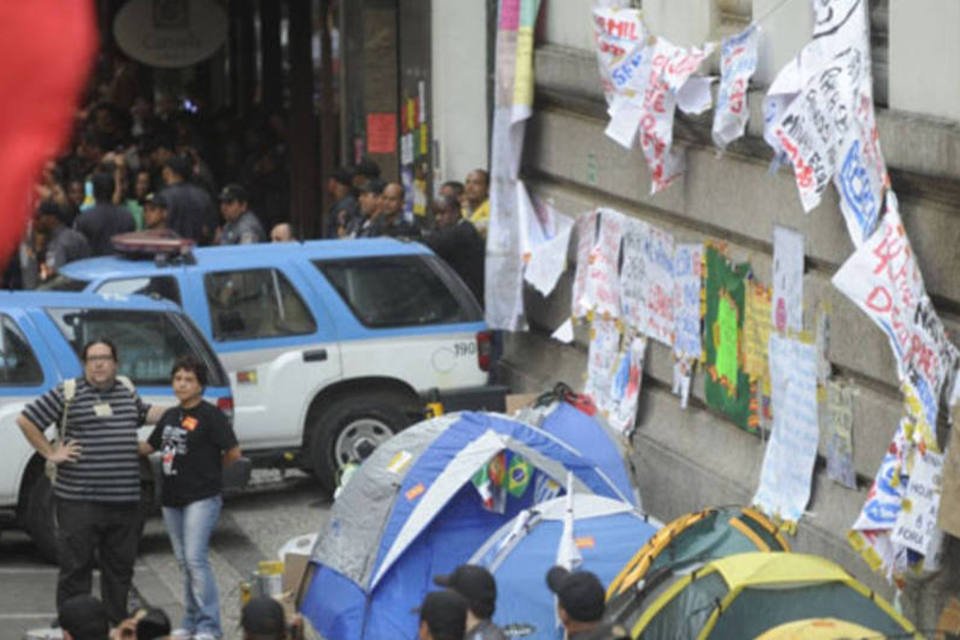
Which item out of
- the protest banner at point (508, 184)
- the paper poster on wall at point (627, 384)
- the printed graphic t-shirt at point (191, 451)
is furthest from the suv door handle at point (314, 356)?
the printed graphic t-shirt at point (191, 451)

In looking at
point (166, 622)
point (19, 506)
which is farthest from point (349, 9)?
point (166, 622)

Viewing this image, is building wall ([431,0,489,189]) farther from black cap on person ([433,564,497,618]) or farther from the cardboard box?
black cap on person ([433,564,497,618])

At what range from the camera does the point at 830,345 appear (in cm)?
1285

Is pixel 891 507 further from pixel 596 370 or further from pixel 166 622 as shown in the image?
pixel 596 370

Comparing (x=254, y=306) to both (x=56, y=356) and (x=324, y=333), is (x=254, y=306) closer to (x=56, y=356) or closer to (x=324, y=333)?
(x=324, y=333)

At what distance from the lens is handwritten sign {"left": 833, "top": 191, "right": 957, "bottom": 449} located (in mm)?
11094

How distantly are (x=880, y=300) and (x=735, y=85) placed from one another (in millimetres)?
2861

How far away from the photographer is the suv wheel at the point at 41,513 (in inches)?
601

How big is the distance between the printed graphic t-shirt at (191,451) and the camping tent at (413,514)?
80 centimetres

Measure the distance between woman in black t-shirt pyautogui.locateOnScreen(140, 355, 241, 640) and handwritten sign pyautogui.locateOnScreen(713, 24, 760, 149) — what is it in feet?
10.8

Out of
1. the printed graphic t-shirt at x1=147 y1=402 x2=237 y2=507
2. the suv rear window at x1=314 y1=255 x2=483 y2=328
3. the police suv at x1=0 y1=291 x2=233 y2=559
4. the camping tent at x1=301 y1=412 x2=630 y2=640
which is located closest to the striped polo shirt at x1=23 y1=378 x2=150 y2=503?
the printed graphic t-shirt at x1=147 y1=402 x2=237 y2=507

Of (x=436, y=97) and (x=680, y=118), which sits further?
(x=436, y=97)

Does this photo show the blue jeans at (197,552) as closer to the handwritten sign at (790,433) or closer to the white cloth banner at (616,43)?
the handwritten sign at (790,433)

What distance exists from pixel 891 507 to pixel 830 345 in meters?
1.57
